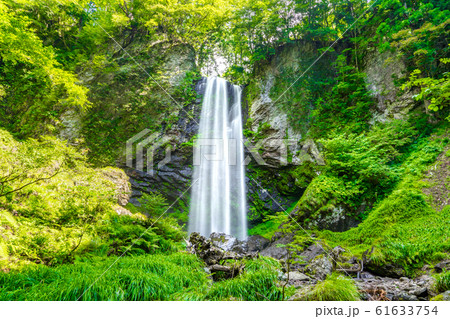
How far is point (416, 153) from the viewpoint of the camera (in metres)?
6.40

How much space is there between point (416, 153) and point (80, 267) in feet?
29.6

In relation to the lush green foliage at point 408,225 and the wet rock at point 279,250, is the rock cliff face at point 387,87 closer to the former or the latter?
the lush green foliage at point 408,225

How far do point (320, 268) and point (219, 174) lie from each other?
8393 millimetres

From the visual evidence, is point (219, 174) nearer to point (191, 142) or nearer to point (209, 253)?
point (191, 142)

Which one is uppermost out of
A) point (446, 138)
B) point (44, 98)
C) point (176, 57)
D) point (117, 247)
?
point (176, 57)

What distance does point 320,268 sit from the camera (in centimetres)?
446

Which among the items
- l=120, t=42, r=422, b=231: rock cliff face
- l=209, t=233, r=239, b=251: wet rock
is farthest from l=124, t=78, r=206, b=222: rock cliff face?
l=209, t=233, r=239, b=251: wet rock

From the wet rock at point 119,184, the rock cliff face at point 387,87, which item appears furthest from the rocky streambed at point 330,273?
the rock cliff face at point 387,87

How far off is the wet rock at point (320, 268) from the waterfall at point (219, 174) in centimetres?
649

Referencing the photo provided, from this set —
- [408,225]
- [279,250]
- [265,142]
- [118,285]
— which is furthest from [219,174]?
[118,285]

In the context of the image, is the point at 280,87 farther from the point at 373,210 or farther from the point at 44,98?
the point at 44,98

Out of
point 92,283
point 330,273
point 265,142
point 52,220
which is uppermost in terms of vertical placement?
point 265,142

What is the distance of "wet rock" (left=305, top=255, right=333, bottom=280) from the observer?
433cm
